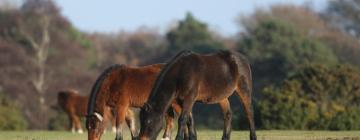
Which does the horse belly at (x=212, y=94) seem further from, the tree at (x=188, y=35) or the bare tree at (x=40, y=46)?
the tree at (x=188, y=35)

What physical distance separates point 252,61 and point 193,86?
53.2m

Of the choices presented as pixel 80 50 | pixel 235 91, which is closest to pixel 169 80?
pixel 235 91

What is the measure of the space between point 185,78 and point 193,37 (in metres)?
73.8

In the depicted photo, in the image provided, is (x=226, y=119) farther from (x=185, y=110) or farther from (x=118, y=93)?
(x=118, y=93)

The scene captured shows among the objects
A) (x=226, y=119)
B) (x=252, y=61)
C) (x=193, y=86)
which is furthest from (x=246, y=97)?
(x=252, y=61)

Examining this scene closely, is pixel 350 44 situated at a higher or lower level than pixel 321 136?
lower

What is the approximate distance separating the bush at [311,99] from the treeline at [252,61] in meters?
0.04

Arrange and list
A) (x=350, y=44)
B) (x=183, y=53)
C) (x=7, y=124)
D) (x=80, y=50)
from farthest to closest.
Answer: (x=350, y=44) < (x=80, y=50) < (x=7, y=124) < (x=183, y=53)

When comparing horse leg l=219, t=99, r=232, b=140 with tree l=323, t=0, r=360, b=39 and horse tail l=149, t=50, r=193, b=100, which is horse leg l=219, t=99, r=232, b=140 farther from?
tree l=323, t=0, r=360, b=39

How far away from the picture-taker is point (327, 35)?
96.6m

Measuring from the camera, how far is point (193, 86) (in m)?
18.6

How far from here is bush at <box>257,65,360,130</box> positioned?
3372 centimetres

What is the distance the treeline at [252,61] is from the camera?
36641mm

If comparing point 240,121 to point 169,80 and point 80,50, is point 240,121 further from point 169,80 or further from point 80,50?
point 80,50
